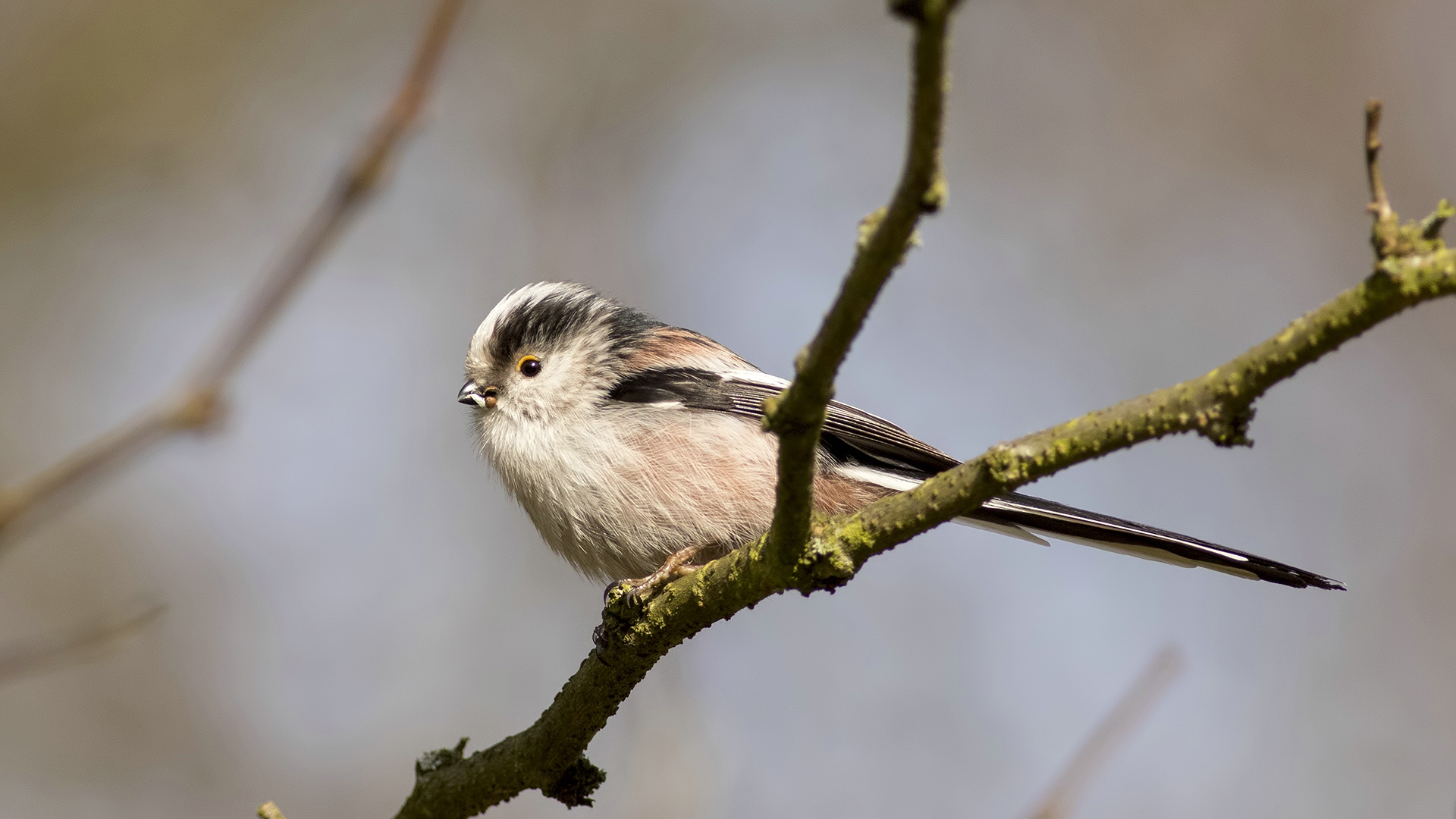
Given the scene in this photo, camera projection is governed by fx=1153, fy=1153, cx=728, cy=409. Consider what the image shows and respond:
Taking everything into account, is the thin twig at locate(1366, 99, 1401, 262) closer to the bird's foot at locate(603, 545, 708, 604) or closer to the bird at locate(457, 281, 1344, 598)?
the bird at locate(457, 281, 1344, 598)

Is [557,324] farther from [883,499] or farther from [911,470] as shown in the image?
[883,499]

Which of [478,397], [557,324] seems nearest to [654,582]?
[478,397]

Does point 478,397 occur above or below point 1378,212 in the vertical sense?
below

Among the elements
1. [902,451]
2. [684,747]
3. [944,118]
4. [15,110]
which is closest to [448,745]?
[684,747]

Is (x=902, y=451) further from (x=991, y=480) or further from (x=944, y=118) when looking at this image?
(x=944, y=118)

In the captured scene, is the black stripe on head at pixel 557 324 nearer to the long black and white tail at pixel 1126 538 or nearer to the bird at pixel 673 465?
the bird at pixel 673 465

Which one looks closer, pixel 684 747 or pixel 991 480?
pixel 991 480

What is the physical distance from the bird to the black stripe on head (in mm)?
135

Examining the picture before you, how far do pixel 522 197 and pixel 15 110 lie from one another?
171 inches

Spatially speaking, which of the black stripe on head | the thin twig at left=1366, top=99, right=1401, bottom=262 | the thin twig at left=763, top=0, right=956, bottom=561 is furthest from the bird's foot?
the thin twig at left=1366, top=99, right=1401, bottom=262

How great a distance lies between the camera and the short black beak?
5.04 m

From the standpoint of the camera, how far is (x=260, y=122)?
1091 cm

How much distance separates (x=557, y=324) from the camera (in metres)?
5.20

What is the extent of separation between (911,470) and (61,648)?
9.89 ft
